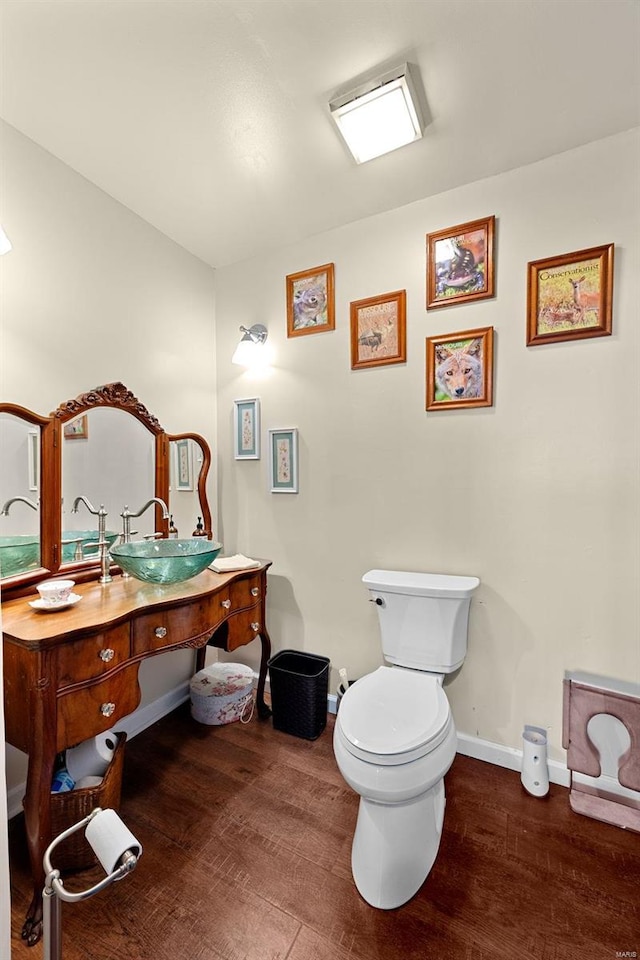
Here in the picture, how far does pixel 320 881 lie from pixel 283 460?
5.55 feet

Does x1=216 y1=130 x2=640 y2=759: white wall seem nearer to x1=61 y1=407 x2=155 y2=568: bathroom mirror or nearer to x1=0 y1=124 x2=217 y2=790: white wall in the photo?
x1=0 y1=124 x2=217 y2=790: white wall

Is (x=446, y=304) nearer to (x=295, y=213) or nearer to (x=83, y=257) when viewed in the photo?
(x=295, y=213)

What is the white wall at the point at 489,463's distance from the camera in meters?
1.56

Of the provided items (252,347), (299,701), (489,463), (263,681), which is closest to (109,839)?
(299,701)

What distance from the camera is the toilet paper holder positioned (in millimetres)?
597

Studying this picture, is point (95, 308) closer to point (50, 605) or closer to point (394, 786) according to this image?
point (50, 605)

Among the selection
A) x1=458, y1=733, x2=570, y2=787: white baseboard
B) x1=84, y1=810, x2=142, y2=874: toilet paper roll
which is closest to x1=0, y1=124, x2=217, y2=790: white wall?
x1=84, y1=810, x2=142, y2=874: toilet paper roll

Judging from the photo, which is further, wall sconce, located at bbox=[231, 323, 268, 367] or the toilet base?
wall sconce, located at bbox=[231, 323, 268, 367]

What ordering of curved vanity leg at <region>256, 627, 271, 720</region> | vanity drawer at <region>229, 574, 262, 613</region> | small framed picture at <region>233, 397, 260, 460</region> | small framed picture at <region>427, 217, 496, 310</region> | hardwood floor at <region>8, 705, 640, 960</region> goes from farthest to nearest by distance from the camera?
small framed picture at <region>233, 397, 260, 460</region>, curved vanity leg at <region>256, 627, 271, 720</region>, vanity drawer at <region>229, 574, 262, 613</region>, small framed picture at <region>427, 217, 496, 310</region>, hardwood floor at <region>8, 705, 640, 960</region>

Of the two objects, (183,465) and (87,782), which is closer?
(87,782)

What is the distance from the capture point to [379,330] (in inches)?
78.1

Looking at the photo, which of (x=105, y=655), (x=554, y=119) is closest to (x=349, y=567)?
(x=105, y=655)

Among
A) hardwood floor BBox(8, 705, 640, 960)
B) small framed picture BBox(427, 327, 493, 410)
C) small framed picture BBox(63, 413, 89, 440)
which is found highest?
small framed picture BBox(427, 327, 493, 410)

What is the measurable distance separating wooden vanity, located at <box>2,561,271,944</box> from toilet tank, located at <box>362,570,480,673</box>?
744mm
